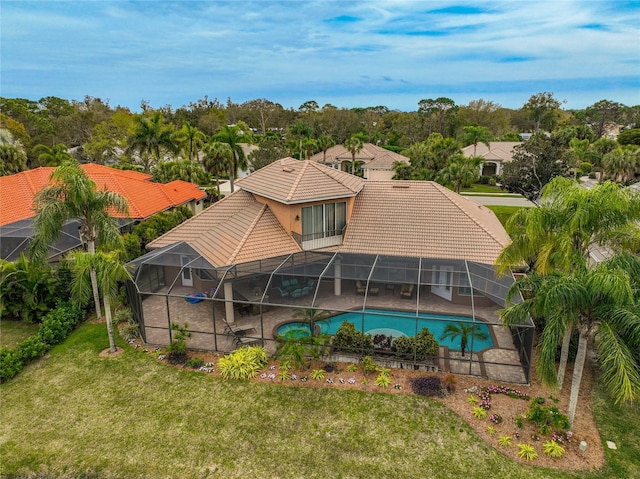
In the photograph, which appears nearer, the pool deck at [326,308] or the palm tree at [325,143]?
the pool deck at [326,308]

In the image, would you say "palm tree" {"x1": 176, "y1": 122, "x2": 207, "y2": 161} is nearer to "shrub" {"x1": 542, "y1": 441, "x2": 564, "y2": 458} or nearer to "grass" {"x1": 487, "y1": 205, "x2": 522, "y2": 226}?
"grass" {"x1": 487, "y1": 205, "x2": 522, "y2": 226}

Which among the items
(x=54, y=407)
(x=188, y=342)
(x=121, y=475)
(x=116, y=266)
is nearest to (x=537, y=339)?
(x=188, y=342)

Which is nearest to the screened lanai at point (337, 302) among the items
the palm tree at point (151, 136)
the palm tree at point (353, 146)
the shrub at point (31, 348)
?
the shrub at point (31, 348)

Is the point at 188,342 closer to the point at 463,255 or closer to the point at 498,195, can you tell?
the point at 463,255

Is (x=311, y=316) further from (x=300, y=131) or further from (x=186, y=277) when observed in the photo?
(x=300, y=131)

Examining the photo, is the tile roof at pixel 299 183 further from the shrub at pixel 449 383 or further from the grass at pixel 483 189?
the grass at pixel 483 189

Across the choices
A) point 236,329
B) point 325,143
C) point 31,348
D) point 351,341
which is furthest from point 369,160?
point 31,348

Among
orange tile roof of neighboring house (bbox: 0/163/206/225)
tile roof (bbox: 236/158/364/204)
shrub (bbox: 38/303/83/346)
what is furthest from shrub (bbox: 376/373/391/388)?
orange tile roof of neighboring house (bbox: 0/163/206/225)
